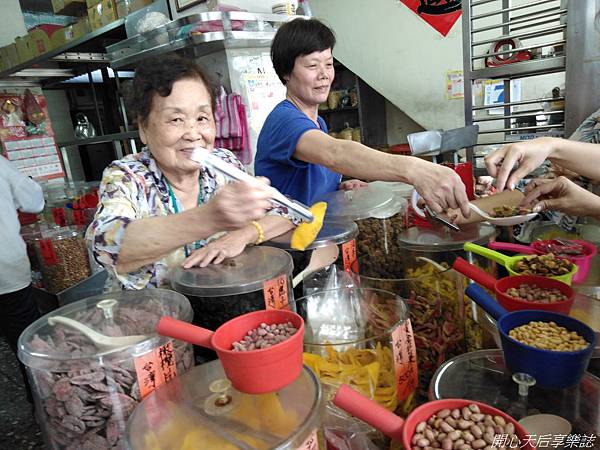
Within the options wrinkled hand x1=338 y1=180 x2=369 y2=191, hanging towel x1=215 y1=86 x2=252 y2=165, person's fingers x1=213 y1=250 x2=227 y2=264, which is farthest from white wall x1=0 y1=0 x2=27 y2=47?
person's fingers x1=213 y1=250 x2=227 y2=264

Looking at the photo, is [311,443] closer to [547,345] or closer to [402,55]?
[547,345]

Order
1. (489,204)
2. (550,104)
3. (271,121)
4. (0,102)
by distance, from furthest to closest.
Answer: (0,102) < (550,104) < (271,121) < (489,204)

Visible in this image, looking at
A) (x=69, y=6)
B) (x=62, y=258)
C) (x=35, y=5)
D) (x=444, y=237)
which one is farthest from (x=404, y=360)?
(x=35, y=5)

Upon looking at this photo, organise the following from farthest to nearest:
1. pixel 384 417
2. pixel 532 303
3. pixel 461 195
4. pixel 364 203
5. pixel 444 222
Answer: pixel 364 203
pixel 444 222
pixel 461 195
pixel 532 303
pixel 384 417

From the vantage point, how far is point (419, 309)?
88 centimetres

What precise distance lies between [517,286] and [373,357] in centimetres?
31

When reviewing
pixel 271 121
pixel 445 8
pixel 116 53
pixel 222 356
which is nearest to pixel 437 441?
pixel 222 356

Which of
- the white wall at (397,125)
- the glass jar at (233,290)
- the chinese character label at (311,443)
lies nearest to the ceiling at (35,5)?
the white wall at (397,125)

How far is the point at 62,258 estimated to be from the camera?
2762 millimetres

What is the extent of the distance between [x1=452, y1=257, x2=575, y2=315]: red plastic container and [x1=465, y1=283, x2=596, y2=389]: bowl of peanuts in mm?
35

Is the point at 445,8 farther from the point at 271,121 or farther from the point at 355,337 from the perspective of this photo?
the point at 355,337

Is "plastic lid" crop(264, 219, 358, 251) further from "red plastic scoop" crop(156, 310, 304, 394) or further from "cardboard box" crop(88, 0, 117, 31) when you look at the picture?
"cardboard box" crop(88, 0, 117, 31)

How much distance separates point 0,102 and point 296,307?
14.6ft

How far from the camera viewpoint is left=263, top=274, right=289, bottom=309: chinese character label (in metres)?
0.83
